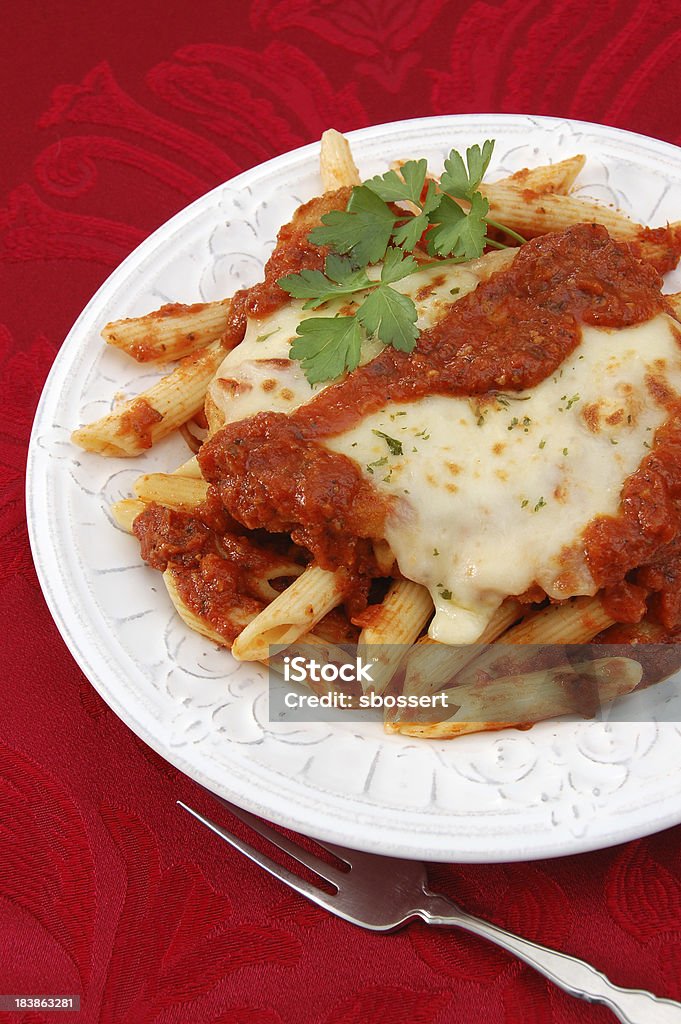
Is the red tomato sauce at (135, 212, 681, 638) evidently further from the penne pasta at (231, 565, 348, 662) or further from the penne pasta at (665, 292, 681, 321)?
the penne pasta at (665, 292, 681, 321)

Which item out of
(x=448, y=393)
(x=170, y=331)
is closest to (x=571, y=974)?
(x=448, y=393)

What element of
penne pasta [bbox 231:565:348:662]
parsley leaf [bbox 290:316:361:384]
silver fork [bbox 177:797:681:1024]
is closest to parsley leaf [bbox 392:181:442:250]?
parsley leaf [bbox 290:316:361:384]

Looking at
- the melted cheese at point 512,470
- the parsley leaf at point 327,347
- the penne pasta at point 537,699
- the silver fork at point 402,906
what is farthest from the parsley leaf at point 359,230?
the silver fork at point 402,906

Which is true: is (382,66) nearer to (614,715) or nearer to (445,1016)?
(614,715)

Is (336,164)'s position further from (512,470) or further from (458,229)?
(512,470)

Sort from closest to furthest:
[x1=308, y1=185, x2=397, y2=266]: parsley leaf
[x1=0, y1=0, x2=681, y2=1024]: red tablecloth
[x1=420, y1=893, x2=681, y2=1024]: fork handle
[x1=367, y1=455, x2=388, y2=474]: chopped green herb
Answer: [x1=420, y1=893, x2=681, y2=1024]: fork handle
[x1=0, y1=0, x2=681, y2=1024]: red tablecloth
[x1=367, y1=455, x2=388, y2=474]: chopped green herb
[x1=308, y1=185, x2=397, y2=266]: parsley leaf

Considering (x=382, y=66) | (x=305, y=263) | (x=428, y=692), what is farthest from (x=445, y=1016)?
(x=382, y=66)
